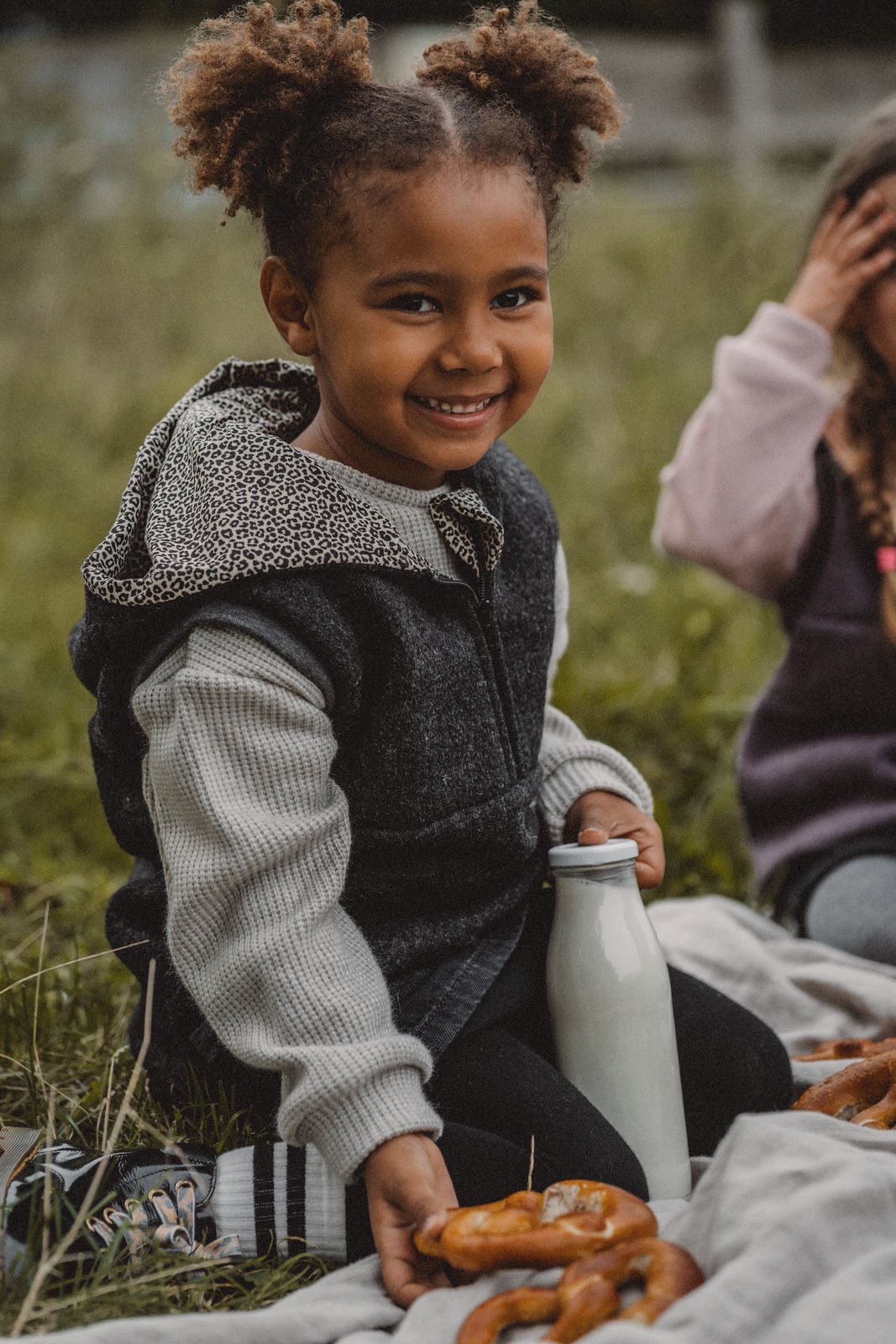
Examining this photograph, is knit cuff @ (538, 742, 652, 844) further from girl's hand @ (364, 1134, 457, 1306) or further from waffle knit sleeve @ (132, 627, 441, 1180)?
girl's hand @ (364, 1134, 457, 1306)

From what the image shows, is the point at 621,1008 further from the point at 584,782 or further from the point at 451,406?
the point at 451,406

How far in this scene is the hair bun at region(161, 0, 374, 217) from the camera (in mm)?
1685

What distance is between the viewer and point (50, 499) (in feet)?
16.7

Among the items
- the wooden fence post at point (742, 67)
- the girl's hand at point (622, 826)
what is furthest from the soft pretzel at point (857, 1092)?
the wooden fence post at point (742, 67)

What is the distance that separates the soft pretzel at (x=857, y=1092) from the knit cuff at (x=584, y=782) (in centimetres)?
43

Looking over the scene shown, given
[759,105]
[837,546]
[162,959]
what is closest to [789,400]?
[837,546]

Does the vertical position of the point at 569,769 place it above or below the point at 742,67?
Answer: below

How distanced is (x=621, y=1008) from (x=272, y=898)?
45cm

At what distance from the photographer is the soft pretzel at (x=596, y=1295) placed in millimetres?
1330

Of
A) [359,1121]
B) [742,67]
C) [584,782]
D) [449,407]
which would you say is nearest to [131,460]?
[584,782]

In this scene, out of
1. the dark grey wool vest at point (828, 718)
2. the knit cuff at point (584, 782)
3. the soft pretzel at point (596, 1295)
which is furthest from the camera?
the dark grey wool vest at point (828, 718)

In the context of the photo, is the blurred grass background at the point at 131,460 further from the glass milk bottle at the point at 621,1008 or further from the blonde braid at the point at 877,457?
the blonde braid at the point at 877,457

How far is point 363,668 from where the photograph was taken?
1723 millimetres

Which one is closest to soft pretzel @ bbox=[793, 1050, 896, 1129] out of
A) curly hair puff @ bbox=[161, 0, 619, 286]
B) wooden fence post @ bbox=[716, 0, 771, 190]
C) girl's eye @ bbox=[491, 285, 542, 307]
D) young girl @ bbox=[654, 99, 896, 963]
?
young girl @ bbox=[654, 99, 896, 963]
